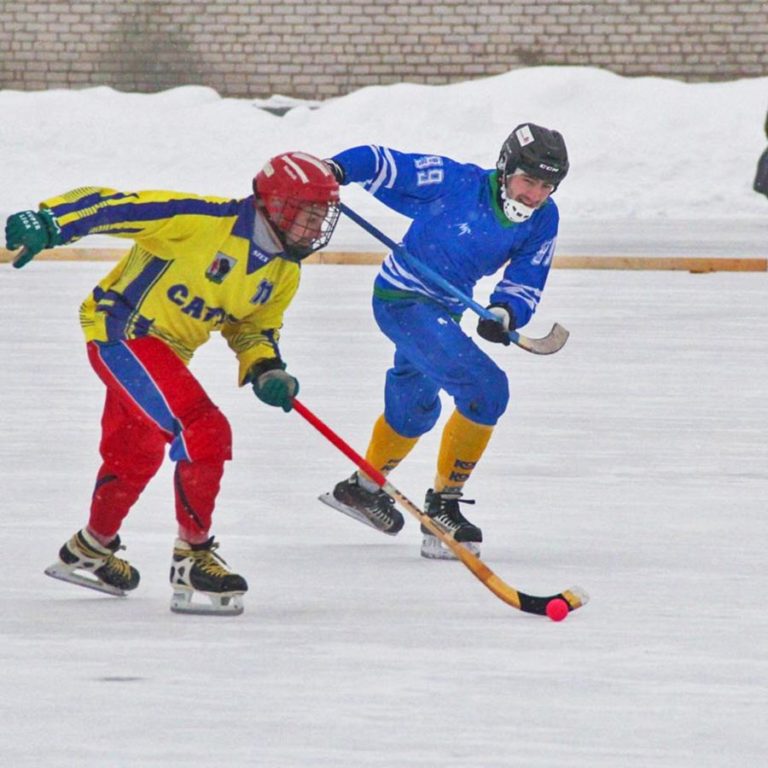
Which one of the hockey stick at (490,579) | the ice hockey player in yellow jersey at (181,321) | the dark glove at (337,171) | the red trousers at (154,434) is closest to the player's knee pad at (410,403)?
the dark glove at (337,171)

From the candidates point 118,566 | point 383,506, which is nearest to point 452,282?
point 383,506

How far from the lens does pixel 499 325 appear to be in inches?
247

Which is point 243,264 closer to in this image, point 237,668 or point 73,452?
point 237,668

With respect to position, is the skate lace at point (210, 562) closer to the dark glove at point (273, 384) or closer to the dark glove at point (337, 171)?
the dark glove at point (273, 384)

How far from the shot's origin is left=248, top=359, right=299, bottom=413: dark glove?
5227 mm

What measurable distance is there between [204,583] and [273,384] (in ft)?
1.77

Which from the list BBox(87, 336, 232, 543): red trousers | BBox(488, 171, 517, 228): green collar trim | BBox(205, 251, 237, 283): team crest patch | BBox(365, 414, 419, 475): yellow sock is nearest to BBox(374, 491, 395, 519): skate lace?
BBox(365, 414, 419, 475): yellow sock

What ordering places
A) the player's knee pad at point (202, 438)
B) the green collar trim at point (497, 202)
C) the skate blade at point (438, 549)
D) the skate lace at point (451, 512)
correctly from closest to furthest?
1. the player's knee pad at point (202, 438)
2. the skate blade at point (438, 549)
3. the skate lace at point (451, 512)
4. the green collar trim at point (497, 202)

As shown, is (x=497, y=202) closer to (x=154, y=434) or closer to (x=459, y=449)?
(x=459, y=449)

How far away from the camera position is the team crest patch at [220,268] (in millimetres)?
5121

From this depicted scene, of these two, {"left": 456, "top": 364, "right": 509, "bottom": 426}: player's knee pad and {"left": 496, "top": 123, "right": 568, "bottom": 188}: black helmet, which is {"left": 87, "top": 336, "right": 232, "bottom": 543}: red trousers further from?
{"left": 496, "top": 123, "right": 568, "bottom": 188}: black helmet

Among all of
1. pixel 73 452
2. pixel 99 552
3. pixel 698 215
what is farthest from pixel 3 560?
pixel 698 215

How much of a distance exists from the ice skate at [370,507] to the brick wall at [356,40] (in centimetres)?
1771

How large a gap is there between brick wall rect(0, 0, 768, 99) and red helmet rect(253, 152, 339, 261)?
18.8 m
